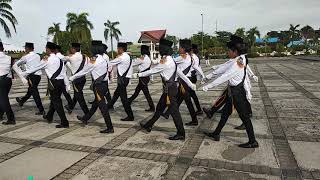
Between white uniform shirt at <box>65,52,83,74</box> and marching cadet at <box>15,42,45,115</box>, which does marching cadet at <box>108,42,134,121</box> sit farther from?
marching cadet at <box>15,42,45,115</box>

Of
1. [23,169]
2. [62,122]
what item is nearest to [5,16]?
[62,122]

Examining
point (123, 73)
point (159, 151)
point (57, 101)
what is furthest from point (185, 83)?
point (57, 101)

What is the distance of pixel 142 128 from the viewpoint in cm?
773

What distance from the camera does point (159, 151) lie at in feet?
19.8

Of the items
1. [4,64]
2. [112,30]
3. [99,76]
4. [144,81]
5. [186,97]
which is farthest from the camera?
[112,30]

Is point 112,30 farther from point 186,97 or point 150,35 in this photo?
point 186,97

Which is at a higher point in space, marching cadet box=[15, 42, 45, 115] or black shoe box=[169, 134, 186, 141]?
marching cadet box=[15, 42, 45, 115]

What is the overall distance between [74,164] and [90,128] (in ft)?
7.98

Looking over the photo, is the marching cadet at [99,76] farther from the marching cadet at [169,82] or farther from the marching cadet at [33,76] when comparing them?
the marching cadet at [33,76]

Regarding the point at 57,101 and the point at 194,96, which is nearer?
the point at 57,101

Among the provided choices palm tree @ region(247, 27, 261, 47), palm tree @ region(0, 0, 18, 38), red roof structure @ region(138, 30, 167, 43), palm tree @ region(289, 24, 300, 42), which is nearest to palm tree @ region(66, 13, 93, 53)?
red roof structure @ region(138, 30, 167, 43)

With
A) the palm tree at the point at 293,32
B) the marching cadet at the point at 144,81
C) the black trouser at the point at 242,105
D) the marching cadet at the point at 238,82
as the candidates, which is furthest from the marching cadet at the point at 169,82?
the palm tree at the point at 293,32

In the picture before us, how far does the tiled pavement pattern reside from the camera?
199 inches

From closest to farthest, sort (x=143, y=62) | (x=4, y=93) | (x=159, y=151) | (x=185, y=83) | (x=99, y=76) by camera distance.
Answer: (x=159, y=151)
(x=99, y=76)
(x=185, y=83)
(x=4, y=93)
(x=143, y=62)
